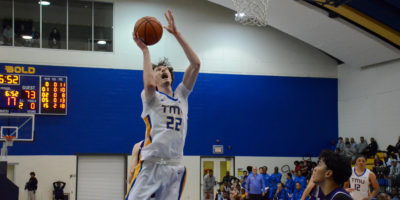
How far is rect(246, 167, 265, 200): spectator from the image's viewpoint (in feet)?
56.2

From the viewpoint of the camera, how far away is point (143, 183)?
162 inches

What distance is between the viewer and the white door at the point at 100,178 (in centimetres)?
1945

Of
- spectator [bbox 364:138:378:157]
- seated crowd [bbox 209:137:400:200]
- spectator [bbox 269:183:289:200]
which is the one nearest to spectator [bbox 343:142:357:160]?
seated crowd [bbox 209:137:400:200]

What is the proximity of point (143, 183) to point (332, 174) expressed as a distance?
1.59 meters

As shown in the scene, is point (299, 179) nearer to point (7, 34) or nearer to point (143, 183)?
point (7, 34)

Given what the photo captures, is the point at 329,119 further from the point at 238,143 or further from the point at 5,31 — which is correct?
the point at 5,31

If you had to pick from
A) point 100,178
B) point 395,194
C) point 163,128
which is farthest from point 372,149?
point 163,128

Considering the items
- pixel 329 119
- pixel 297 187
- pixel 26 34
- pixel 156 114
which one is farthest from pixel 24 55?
pixel 156 114

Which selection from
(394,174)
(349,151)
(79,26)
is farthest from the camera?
(349,151)

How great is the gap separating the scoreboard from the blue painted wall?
3.55ft

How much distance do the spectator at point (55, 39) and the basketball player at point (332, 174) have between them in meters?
17.2

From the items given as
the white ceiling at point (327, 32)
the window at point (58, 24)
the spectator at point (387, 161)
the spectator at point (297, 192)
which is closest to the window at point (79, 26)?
the window at point (58, 24)

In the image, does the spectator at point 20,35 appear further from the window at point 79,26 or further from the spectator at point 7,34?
the window at point 79,26

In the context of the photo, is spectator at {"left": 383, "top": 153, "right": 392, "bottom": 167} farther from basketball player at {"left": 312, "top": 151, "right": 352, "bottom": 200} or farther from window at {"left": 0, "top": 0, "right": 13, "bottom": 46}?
window at {"left": 0, "top": 0, "right": 13, "bottom": 46}
